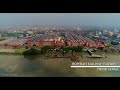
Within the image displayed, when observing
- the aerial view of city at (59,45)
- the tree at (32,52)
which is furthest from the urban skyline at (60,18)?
the tree at (32,52)

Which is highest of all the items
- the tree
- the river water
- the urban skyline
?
the urban skyline

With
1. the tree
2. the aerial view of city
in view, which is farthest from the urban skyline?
the tree

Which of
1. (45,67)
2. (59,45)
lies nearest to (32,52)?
(45,67)

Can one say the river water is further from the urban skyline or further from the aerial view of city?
the urban skyline

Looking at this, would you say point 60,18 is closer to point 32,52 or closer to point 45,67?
point 32,52

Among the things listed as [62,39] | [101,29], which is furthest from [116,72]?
[62,39]

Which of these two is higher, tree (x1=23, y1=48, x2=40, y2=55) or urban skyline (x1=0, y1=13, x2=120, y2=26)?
urban skyline (x1=0, y1=13, x2=120, y2=26)
